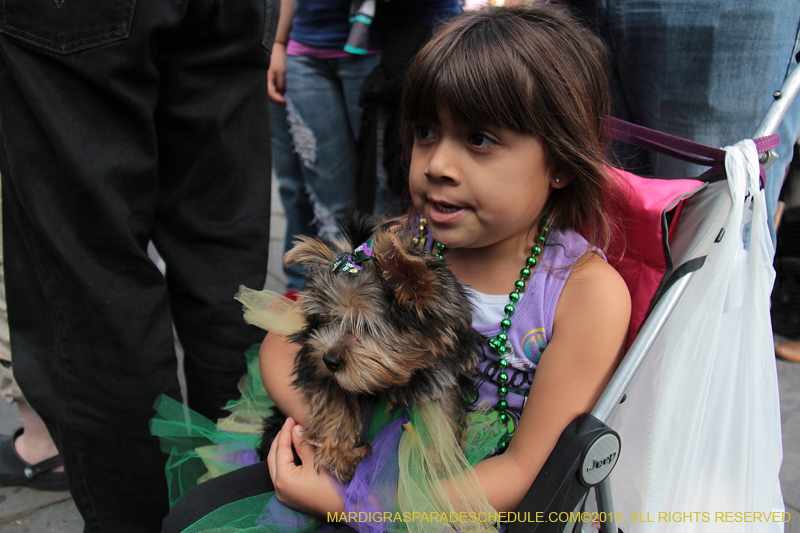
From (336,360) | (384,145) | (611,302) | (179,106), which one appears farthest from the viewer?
(384,145)

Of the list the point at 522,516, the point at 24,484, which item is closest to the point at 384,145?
the point at 522,516

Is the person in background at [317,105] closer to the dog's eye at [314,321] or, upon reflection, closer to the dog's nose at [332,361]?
the dog's eye at [314,321]

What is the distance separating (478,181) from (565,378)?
480 millimetres

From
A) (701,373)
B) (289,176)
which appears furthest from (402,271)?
(289,176)

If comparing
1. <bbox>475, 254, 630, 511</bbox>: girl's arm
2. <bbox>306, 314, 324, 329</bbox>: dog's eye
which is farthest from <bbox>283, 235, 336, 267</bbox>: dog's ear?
<bbox>475, 254, 630, 511</bbox>: girl's arm

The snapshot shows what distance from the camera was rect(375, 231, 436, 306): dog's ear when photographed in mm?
1029

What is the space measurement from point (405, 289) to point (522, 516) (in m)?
0.51

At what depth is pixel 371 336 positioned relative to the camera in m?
1.10

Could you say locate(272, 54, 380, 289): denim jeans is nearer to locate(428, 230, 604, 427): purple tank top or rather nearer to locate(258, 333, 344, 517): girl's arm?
locate(258, 333, 344, 517): girl's arm

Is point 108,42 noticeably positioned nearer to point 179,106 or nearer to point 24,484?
point 179,106

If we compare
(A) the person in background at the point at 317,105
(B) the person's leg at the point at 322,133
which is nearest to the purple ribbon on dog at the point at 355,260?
(A) the person in background at the point at 317,105

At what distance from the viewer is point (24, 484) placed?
224 centimetres

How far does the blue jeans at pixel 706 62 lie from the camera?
156 centimetres

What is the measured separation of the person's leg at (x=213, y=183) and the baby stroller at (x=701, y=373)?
1255 millimetres
